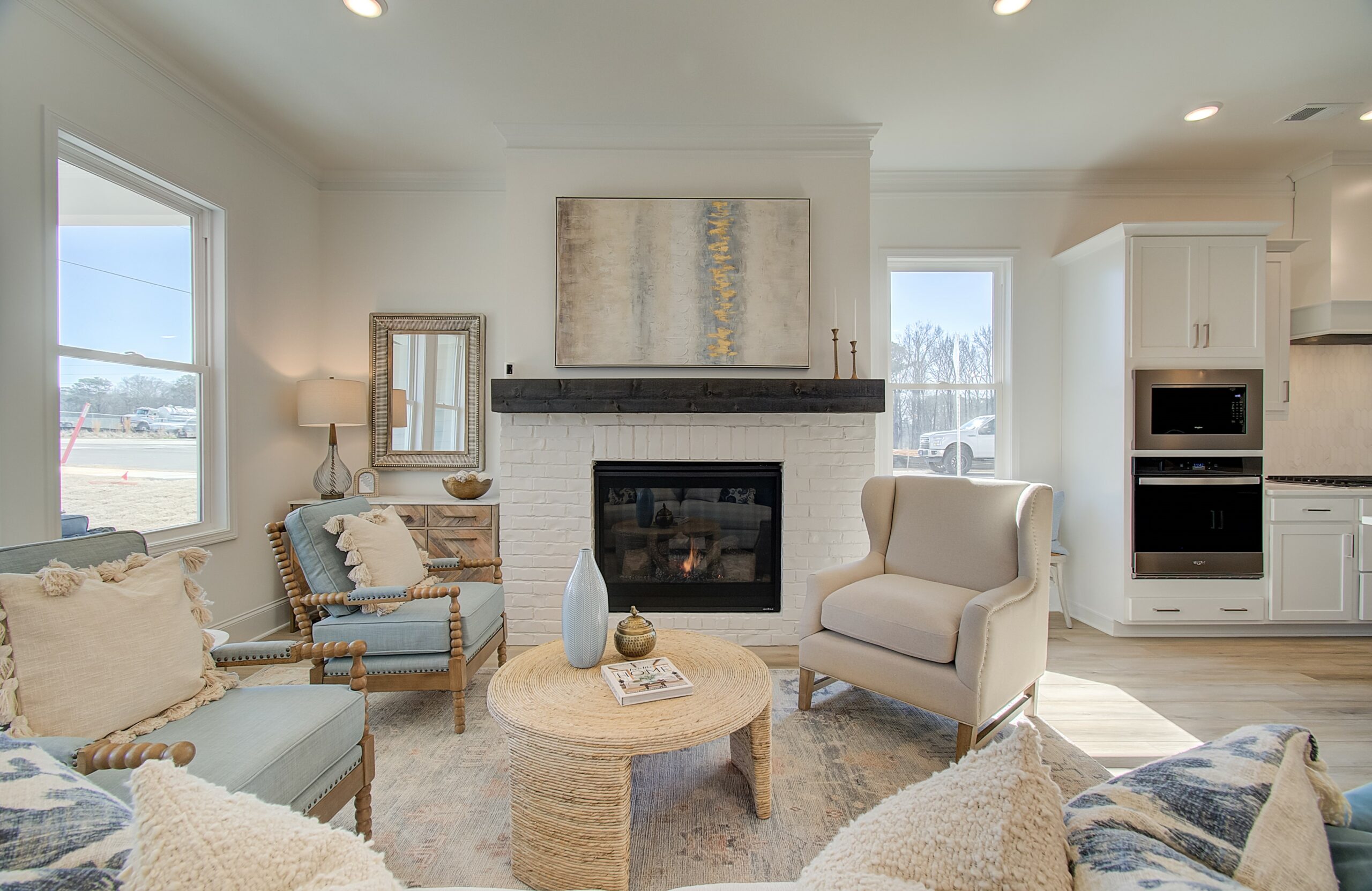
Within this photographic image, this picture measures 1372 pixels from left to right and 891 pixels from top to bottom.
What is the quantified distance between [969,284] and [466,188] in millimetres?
3373

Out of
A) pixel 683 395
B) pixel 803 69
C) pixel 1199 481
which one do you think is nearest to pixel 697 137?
pixel 803 69

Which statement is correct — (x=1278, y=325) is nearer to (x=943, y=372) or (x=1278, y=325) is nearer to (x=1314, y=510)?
(x=1314, y=510)

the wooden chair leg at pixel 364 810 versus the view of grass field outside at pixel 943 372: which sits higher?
the view of grass field outside at pixel 943 372

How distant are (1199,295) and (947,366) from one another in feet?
4.42

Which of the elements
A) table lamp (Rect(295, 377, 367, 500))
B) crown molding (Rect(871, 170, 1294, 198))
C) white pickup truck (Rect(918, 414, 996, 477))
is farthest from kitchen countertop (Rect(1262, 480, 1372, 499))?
table lamp (Rect(295, 377, 367, 500))

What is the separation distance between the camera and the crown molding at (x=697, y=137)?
128 inches

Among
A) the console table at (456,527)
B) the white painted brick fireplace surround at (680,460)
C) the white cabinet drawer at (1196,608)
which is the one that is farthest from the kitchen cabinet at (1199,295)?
the console table at (456,527)

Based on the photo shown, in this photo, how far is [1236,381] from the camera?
3.37 meters

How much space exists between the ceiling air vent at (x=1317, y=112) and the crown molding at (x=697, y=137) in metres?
2.16

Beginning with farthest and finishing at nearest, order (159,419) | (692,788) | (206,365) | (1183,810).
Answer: (206,365)
(159,419)
(692,788)
(1183,810)

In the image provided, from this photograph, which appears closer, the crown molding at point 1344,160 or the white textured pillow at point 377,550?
the white textured pillow at point 377,550

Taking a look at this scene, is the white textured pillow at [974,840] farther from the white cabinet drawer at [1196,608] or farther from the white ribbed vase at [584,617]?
the white cabinet drawer at [1196,608]

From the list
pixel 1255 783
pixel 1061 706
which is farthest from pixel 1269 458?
pixel 1255 783

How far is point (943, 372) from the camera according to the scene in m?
3.96
